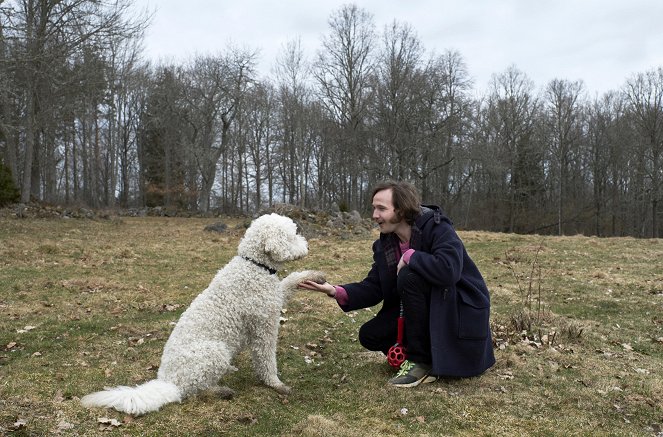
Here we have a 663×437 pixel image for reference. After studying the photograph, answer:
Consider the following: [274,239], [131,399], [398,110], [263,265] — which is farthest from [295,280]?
[398,110]

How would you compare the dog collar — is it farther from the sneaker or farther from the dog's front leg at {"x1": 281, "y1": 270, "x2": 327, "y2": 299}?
the sneaker

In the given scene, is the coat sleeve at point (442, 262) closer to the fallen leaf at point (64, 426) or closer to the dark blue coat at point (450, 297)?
the dark blue coat at point (450, 297)

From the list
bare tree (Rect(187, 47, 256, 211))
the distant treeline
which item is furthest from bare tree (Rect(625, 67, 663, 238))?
bare tree (Rect(187, 47, 256, 211))

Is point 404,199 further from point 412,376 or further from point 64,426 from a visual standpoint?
point 64,426

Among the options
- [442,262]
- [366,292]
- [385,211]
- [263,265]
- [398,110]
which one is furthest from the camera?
[398,110]

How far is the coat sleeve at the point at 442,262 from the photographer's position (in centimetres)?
363

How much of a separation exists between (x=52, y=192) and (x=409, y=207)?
118ft

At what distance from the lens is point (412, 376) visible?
4.02 meters

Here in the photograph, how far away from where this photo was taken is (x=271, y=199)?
134 ft

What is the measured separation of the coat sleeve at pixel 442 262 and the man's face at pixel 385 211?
1.21ft

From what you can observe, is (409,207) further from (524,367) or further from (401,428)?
(524,367)

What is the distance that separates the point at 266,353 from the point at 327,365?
103 cm

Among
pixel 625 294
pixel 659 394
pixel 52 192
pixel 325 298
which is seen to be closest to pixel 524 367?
pixel 659 394

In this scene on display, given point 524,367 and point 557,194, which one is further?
point 557,194
